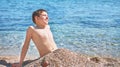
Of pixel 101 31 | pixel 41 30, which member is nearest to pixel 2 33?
pixel 101 31

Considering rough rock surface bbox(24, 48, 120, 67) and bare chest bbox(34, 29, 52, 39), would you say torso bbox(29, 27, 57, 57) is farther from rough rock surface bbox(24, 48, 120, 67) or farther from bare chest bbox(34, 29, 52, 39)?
rough rock surface bbox(24, 48, 120, 67)

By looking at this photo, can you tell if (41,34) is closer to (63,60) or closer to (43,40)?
(43,40)

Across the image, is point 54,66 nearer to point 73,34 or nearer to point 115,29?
point 73,34

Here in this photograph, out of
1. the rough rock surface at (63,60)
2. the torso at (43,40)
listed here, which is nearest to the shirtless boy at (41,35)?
the torso at (43,40)

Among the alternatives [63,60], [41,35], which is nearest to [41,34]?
[41,35]

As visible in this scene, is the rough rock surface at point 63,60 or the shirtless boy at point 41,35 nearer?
the rough rock surface at point 63,60

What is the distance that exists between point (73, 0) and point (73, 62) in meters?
24.0

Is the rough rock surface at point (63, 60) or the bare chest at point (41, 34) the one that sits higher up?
the bare chest at point (41, 34)

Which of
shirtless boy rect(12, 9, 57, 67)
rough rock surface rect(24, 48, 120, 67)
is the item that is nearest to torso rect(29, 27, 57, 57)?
shirtless boy rect(12, 9, 57, 67)

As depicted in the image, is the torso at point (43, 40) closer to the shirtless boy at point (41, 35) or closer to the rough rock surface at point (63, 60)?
the shirtless boy at point (41, 35)

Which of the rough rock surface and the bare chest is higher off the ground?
the bare chest

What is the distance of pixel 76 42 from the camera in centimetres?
953

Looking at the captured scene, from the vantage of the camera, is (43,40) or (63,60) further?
(43,40)

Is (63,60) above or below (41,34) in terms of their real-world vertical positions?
below
